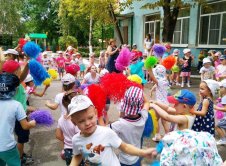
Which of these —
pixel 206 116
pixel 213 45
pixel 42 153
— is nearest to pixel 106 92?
pixel 206 116

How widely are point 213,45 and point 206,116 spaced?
11.8 m

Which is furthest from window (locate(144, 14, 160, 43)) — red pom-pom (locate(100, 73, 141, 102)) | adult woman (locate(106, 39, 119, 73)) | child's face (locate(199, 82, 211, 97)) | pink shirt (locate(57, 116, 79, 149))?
pink shirt (locate(57, 116, 79, 149))

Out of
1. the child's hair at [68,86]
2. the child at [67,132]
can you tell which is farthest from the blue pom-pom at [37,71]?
the child at [67,132]

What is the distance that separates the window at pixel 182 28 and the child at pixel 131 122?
47.4 feet

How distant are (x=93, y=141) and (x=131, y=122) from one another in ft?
2.42

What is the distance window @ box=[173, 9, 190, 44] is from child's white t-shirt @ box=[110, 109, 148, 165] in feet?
47.6

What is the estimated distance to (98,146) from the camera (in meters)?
2.20

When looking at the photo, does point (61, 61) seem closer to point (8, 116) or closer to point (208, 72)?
point (208, 72)

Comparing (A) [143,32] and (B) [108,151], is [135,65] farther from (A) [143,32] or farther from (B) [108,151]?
(A) [143,32]

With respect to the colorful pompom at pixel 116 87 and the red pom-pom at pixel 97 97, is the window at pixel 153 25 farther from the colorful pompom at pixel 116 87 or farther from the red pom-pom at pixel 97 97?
the red pom-pom at pixel 97 97

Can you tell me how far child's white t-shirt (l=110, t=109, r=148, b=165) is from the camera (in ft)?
9.27

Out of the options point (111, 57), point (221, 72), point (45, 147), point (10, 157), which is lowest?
point (45, 147)

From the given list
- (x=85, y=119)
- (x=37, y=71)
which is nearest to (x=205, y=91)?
(x=85, y=119)

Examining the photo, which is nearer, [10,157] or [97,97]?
[97,97]
